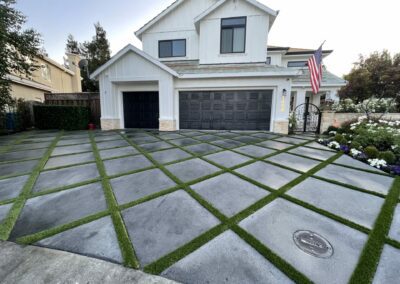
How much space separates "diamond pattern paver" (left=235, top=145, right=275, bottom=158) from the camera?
539 centimetres

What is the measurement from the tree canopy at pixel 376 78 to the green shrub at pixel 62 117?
68.6 ft

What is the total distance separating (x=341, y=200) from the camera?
293 centimetres

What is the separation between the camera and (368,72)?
47.2ft

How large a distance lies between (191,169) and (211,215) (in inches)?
69.3

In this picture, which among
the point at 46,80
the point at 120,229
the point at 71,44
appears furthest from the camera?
the point at 71,44

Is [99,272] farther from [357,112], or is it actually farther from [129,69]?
[357,112]

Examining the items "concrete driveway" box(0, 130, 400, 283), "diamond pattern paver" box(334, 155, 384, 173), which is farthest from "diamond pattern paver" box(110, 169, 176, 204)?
"diamond pattern paver" box(334, 155, 384, 173)

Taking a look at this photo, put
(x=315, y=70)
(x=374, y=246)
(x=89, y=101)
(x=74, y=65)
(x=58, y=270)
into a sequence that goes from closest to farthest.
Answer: (x=58, y=270)
(x=374, y=246)
(x=315, y=70)
(x=89, y=101)
(x=74, y=65)

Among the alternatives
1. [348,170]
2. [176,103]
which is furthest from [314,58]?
[176,103]

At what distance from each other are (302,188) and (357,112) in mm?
9098

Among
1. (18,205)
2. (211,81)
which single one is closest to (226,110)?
(211,81)

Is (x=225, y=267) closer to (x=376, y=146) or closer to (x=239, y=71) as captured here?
(x=376, y=146)

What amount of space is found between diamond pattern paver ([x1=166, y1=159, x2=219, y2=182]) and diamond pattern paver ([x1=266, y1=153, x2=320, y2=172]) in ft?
6.19

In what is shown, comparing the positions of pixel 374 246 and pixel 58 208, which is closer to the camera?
pixel 374 246
